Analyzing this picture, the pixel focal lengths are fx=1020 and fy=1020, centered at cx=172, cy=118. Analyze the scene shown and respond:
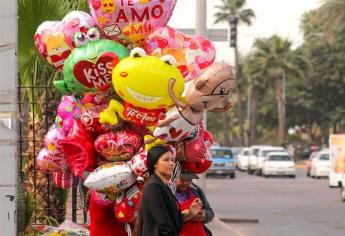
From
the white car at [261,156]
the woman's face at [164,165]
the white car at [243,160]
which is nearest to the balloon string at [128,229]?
the woman's face at [164,165]

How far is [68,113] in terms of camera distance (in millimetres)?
9055

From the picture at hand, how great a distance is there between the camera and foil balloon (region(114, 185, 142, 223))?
8519 mm

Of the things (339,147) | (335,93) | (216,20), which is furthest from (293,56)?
(339,147)

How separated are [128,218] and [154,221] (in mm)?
1448

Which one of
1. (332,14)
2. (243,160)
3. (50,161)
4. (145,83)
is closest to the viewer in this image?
(145,83)

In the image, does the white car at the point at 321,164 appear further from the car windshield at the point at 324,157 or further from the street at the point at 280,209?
the street at the point at 280,209

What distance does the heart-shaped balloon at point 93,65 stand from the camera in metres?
8.50

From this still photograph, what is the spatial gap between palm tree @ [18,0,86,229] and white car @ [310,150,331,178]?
35.7 metres

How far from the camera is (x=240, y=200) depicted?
3084cm

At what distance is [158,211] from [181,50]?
73.2 inches

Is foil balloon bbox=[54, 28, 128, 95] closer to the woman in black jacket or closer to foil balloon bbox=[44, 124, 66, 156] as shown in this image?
foil balloon bbox=[44, 124, 66, 156]

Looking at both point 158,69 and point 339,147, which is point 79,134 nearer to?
point 158,69

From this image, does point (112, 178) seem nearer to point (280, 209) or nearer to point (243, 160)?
point (280, 209)

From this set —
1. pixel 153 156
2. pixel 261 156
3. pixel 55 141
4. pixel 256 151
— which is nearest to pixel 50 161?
pixel 55 141
